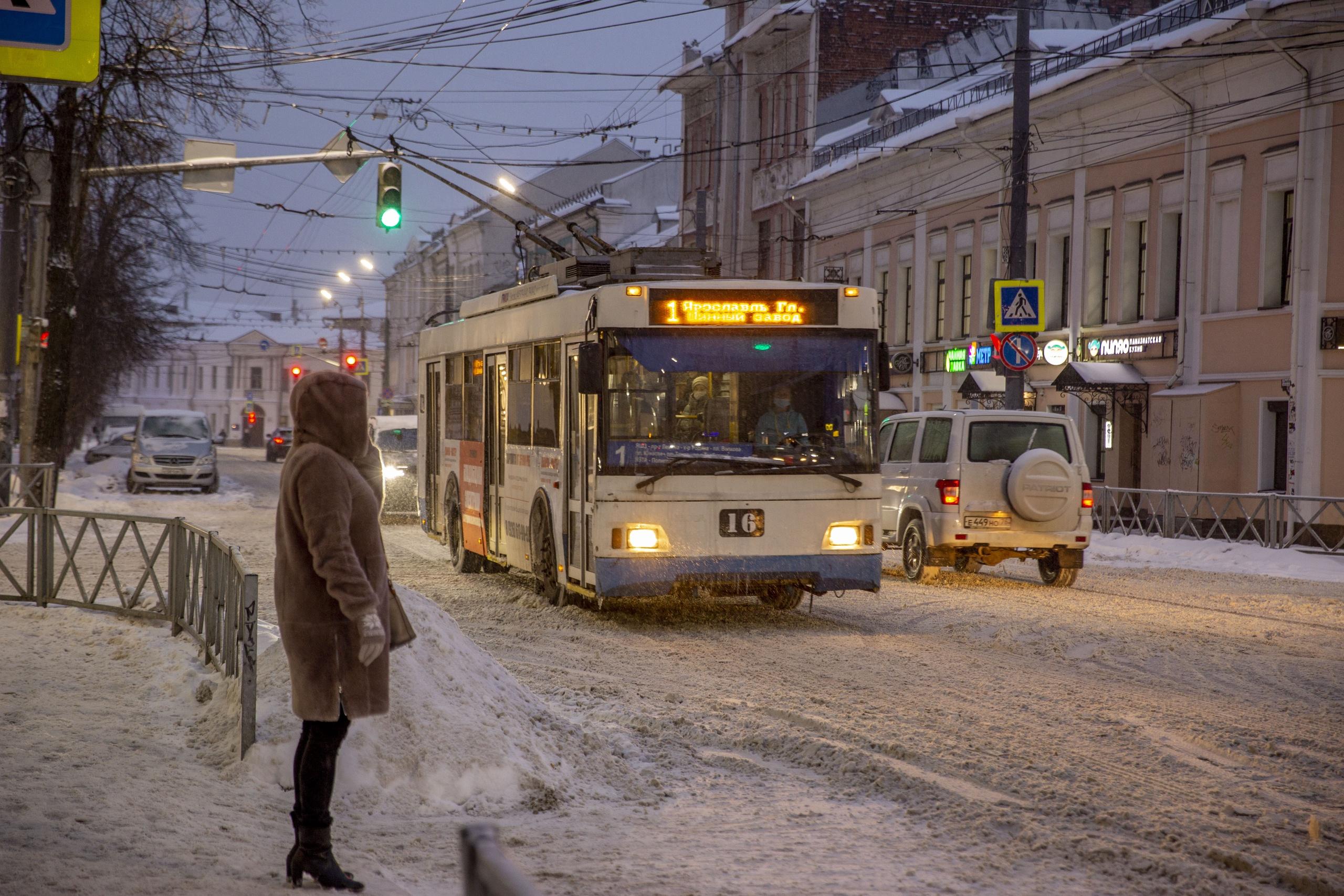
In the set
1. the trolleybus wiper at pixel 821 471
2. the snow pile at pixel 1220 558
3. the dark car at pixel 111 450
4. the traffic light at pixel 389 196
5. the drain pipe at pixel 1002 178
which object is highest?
the drain pipe at pixel 1002 178

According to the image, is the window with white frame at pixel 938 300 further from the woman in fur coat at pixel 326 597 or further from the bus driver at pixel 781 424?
the woman in fur coat at pixel 326 597

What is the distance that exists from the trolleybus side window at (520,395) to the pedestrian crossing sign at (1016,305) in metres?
9.83

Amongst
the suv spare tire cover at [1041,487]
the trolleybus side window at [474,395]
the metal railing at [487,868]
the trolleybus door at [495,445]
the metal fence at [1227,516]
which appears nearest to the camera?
the metal railing at [487,868]

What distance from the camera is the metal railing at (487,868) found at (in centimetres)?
234

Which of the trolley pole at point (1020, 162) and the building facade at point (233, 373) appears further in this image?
the building facade at point (233, 373)

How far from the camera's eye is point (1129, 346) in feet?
99.5

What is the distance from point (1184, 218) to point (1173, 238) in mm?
1063

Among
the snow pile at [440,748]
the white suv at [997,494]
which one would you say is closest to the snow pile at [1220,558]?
the white suv at [997,494]

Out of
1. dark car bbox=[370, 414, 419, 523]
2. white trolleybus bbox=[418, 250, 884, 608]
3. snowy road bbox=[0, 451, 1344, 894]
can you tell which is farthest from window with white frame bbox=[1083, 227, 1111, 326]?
white trolleybus bbox=[418, 250, 884, 608]

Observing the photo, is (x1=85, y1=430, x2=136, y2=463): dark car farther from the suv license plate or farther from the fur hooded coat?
the fur hooded coat

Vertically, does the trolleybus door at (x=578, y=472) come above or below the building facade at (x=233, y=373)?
below

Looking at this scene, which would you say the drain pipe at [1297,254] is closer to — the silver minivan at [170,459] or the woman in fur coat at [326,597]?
the woman in fur coat at [326,597]

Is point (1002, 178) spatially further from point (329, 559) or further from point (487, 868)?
point (487, 868)

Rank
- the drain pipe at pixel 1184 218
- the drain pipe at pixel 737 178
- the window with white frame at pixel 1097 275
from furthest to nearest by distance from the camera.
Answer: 1. the drain pipe at pixel 737 178
2. the window with white frame at pixel 1097 275
3. the drain pipe at pixel 1184 218
